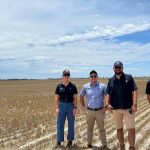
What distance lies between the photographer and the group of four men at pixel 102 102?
30.3 ft

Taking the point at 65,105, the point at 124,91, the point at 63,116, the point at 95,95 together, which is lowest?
the point at 63,116

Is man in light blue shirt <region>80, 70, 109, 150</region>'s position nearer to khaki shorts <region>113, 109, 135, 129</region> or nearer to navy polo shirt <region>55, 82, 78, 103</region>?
navy polo shirt <region>55, 82, 78, 103</region>

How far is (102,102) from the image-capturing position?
33.9 feet

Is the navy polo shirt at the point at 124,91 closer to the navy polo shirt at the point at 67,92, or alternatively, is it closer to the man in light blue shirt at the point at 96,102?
the man in light blue shirt at the point at 96,102

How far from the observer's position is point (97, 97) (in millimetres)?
10211

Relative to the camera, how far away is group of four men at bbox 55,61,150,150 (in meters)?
9.24

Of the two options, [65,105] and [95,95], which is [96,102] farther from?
[65,105]

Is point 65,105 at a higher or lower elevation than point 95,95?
lower

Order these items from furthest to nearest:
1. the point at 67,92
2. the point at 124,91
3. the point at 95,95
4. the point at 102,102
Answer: the point at 67,92 → the point at 102,102 → the point at 95,95 → the point at 124,91

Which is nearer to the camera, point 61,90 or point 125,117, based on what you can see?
point 125,117

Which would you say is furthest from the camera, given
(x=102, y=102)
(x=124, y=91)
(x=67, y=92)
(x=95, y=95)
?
(x=67, y=92)

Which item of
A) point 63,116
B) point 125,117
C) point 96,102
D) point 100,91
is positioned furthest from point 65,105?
point 125,117

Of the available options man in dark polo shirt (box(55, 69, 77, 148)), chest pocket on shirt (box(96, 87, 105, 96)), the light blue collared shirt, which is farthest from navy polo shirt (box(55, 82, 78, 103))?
chest pocket on shirt (box(96, 87, 105, 96))

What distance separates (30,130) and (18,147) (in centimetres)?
316
